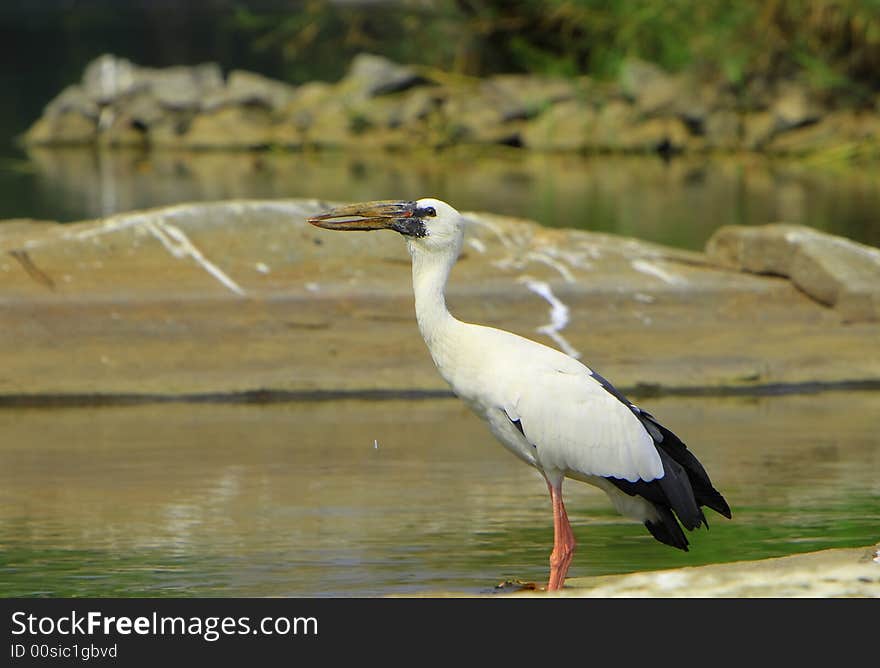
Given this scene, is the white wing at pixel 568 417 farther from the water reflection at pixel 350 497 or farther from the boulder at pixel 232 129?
the boulder at pixel 232 129

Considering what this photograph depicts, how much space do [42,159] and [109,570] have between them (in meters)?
21.1

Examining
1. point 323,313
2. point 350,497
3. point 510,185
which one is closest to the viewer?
point 350,497

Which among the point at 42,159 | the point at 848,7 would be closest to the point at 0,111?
the point at 42,159

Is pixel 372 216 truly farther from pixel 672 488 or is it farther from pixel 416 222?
pixel 672 488

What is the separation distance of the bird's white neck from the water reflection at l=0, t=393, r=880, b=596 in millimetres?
928

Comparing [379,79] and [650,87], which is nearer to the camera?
[650,87]

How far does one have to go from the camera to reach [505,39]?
99.1ft

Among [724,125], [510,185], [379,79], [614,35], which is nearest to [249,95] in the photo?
[379,79]

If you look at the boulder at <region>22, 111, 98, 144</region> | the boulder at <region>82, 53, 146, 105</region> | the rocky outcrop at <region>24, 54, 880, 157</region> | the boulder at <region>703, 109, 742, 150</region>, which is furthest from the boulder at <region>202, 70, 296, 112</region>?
the boulder at <region>703, 109, 742, 150</region>

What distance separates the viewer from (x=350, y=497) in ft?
27.9

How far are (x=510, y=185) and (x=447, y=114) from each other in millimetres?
4769

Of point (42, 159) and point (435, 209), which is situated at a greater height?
point (435, 209)

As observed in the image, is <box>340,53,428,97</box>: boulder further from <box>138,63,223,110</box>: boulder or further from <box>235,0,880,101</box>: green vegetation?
<box>138,63,223,110</box>: boulder

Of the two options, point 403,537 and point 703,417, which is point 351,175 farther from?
point 403,537
